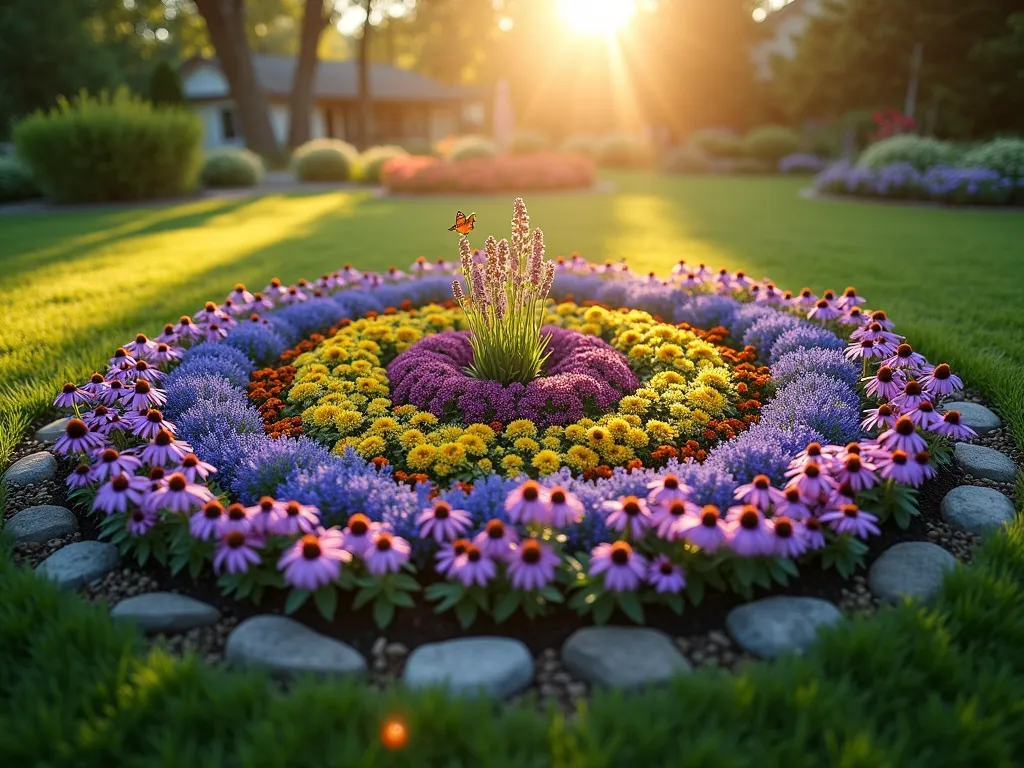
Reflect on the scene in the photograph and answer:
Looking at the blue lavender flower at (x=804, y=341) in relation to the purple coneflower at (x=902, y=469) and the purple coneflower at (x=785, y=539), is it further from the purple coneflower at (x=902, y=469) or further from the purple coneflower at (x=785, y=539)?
the purple coneflower at (x=785, y=539)

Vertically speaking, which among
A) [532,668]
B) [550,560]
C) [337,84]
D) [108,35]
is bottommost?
[532,668]

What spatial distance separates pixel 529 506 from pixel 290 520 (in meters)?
0.79

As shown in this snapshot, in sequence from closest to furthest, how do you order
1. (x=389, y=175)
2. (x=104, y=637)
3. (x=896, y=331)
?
(x=104, y=637)
(x=896, y=331)
(x=389, y=175)

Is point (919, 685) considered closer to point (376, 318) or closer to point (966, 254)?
point (376, 318)

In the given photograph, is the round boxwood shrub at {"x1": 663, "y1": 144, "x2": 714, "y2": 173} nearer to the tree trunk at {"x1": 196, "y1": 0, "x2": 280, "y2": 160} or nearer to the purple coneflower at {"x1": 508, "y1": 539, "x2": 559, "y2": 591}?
the tree trunk at {"x1": 196, "y1": 0, "x2": 280, "y2": 160}

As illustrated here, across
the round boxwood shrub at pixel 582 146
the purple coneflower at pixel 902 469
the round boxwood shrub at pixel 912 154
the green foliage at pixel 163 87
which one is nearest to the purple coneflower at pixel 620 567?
the purple coneflower at pixel 902 469

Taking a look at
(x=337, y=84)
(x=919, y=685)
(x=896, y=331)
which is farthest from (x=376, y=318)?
(x=337, y=84)

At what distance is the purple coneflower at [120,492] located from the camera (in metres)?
2.47

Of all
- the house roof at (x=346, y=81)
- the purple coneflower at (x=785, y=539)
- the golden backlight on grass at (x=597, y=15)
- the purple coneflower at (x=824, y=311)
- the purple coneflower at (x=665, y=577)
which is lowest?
the purple coneflower at (x=665, y=577)

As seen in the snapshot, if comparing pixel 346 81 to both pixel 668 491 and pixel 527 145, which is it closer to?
pixel 527 145

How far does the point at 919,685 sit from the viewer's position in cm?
195

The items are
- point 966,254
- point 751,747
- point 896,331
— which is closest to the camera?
point 751,747

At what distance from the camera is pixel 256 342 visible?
4309 mm

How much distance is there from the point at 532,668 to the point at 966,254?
319 inches
